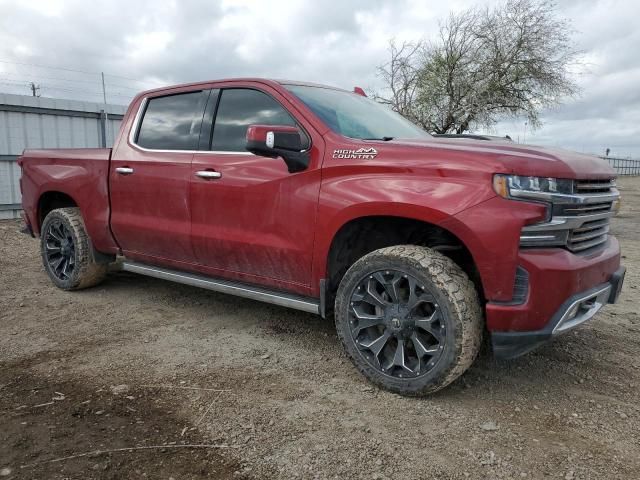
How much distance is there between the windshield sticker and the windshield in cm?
24

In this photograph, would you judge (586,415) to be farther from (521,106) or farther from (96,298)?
(521,106)

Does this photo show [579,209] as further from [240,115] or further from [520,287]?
[240,115]

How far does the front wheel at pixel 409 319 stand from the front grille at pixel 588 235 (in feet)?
1.94

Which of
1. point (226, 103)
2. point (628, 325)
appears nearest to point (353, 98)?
point (226, 103)

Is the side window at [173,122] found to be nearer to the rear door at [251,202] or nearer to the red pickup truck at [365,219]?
the red pickup truck at [365,219]

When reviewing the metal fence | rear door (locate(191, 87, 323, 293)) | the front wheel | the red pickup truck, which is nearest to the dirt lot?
the front wheel

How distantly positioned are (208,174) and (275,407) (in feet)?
5.69

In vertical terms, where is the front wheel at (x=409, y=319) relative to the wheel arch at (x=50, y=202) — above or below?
below

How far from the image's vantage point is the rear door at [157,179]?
4004mm

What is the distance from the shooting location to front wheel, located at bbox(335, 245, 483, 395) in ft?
9.07

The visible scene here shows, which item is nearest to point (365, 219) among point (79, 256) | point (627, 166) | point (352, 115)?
point (352, 115)

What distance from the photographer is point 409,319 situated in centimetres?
292

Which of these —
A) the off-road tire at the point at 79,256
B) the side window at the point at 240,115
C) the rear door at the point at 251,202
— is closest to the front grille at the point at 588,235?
the rear door at the point at 251,202

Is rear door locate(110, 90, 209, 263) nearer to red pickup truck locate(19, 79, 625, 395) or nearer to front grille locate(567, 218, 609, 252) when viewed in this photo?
red pickup truck locate(19, 79, 625, 395)
